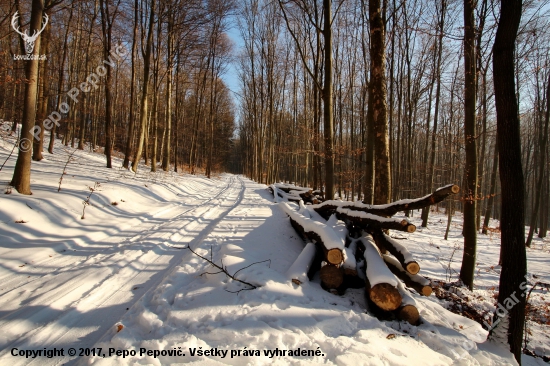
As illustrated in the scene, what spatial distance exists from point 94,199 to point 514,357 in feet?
31.2

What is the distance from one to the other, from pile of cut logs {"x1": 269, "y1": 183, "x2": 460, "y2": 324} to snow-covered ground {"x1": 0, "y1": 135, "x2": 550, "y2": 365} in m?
0.21

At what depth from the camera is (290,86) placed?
26828 millimetres

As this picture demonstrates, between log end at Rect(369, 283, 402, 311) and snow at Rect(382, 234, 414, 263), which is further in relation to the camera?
snow at Rect(382, 234, 414, 263)

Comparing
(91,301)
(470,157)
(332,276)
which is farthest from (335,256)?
(470,157)

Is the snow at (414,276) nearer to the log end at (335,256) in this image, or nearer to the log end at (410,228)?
the log end at (410,228)

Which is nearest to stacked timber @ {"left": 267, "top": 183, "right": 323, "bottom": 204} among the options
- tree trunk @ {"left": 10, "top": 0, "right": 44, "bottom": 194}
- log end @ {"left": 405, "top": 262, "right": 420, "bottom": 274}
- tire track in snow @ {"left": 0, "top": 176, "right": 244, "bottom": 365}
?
tire track in snow @ {"left": 0, "top": 176, "right": 244, "bottom": 365}

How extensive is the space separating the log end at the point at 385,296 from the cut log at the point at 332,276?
548 millimetres

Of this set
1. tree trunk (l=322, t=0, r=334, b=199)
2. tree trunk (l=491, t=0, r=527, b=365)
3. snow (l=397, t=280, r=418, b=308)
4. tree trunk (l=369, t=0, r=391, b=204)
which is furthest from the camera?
tree trunk (l=322, t=0, r=334, b=199)

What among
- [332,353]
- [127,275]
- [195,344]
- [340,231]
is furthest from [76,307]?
[340,231]

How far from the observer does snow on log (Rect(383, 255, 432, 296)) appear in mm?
3822

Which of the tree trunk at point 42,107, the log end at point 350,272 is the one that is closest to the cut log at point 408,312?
the log end at point 350,272

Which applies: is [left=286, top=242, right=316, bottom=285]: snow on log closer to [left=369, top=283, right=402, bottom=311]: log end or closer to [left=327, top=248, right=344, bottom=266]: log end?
[left=327, top=248, right=344, bottom=266]: log end

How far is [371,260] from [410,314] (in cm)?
81

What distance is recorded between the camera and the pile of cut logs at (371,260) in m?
3.33
